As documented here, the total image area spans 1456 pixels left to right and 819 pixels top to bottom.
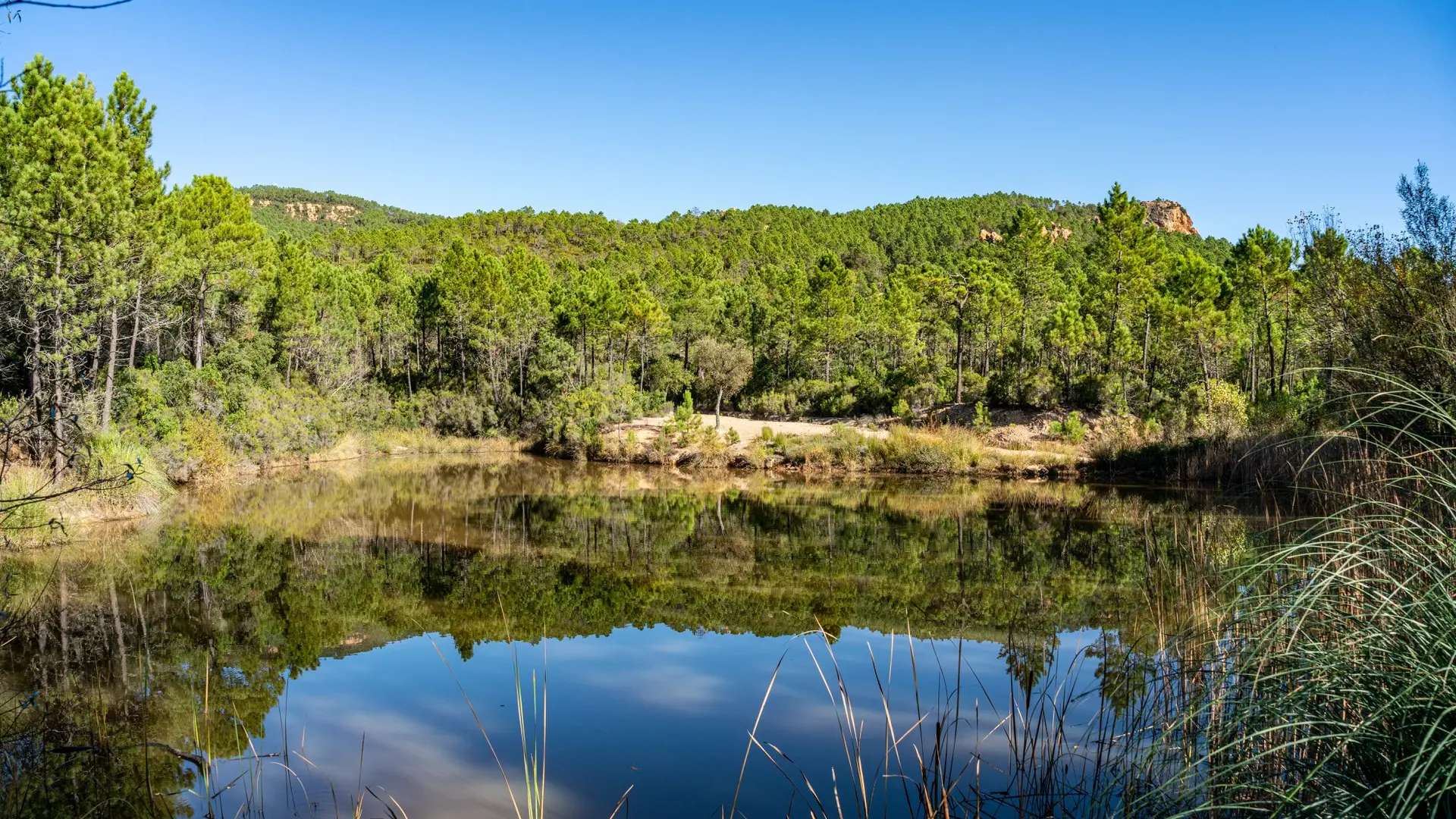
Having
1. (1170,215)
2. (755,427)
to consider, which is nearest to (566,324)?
(755,427)

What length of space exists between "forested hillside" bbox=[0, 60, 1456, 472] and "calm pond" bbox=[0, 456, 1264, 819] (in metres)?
2.59

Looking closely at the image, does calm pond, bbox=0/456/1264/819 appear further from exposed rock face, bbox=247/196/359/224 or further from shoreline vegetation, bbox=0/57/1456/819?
exposed rock face, bbox=247/196/359/224

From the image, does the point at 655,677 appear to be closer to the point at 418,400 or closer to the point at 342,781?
the point at 342,781

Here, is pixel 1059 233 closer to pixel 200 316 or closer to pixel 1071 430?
pixel 1071 430

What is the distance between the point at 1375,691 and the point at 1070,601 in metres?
7.52

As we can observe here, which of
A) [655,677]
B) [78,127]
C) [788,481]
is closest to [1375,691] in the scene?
[655,677]

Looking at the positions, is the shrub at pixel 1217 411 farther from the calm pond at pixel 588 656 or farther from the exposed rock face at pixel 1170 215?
the exposed rock face at pixel 1170 215

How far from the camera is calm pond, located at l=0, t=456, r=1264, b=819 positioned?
17.3 feet

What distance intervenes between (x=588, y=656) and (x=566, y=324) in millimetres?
27657

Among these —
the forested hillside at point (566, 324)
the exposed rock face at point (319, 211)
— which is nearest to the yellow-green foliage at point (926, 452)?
the forested hillside at point (566, 324)

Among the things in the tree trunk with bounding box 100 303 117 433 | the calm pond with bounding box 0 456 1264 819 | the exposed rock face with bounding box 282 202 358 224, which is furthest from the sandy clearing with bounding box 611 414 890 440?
the exposed rock face with bounding box 282 202 358 224

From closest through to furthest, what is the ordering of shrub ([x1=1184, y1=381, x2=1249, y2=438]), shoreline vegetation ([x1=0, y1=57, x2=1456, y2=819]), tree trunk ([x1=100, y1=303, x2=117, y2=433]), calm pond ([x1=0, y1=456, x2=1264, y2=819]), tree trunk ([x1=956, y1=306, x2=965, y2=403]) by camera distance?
shoreline vegetation ([x1=0, y1=57, x2=1456, y2=819]) → calm pond ([x1=0, y1=456, x2=1264, y2=819]) → tree trunk ([x1=100, y1=303, x2=117, y2=433]) → shrub ([x1=1184, y1=381, x2=1249, y2=438]) → tree trunk ([x1=956, y1=306, x2=965, y2=403])

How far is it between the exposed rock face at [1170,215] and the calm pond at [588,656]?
8872cm

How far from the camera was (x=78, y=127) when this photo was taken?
14.8 meters
